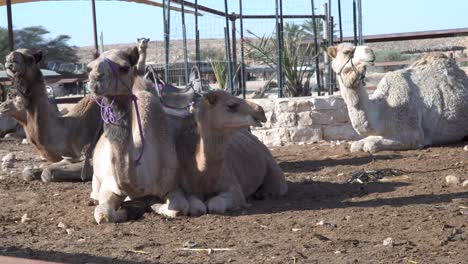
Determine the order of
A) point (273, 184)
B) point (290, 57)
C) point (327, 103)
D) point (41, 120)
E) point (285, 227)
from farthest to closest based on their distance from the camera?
point (290, 57) → point (327, 103) → point (41, 120) → point (273, 184) → point (285, 227)

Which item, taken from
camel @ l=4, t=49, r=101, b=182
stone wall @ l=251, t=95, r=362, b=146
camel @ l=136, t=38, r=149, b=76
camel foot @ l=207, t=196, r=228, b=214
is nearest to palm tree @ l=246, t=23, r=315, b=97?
stone wall @ l=251, t=95, r=362, b=146

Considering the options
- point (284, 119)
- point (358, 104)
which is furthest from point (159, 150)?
point (284, 119)

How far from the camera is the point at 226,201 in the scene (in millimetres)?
7062

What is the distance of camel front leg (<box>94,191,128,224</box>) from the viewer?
682 cm

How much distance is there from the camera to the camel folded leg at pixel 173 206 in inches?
271

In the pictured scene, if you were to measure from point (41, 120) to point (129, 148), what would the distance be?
12.3ft

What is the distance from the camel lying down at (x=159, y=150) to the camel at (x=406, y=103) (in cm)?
370

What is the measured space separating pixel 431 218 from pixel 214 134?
6.11ft

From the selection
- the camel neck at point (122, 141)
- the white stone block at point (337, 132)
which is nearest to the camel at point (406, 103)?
the white stone block at point (337, 132)

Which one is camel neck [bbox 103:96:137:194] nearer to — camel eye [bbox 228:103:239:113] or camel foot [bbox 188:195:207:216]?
camel foot [bbox 188:195:207:216]

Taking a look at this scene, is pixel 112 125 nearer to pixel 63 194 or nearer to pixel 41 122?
pixel 63 194

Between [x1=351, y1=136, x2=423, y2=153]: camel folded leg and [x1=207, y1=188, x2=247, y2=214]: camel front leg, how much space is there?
4.13 m

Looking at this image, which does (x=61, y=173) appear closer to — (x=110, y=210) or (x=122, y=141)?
(x=110, y=210)

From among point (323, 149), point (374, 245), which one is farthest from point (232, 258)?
point (323, 149)
